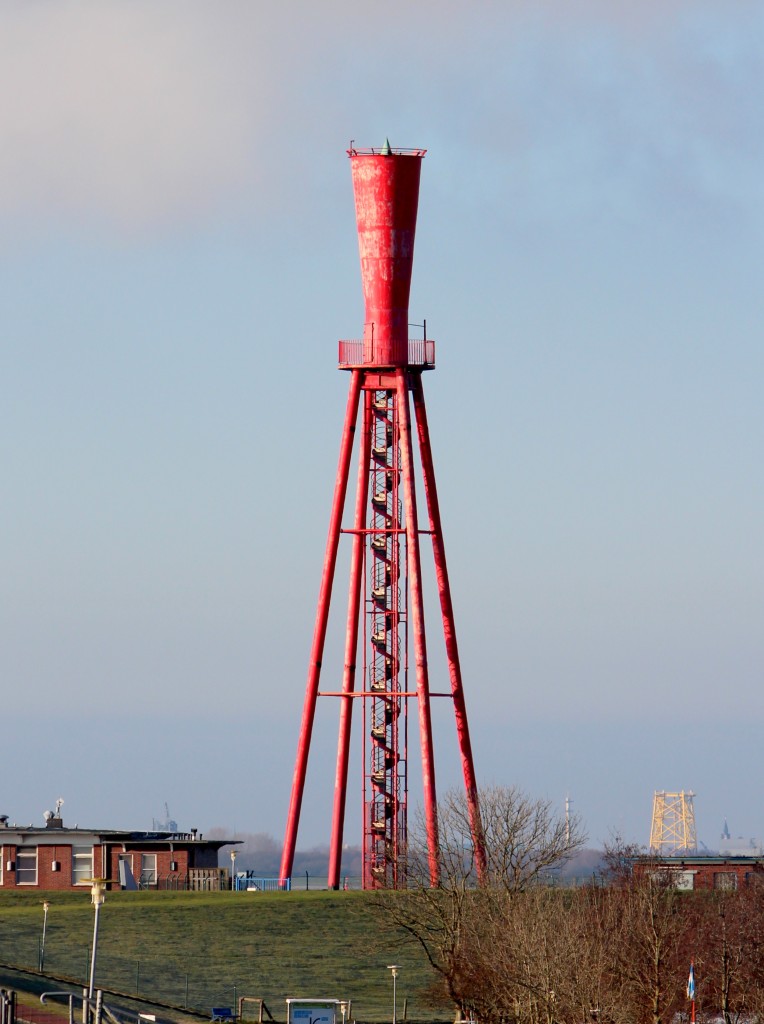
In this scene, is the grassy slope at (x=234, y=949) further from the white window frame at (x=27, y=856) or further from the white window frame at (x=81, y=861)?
the white window frame at (x=27, y=856)

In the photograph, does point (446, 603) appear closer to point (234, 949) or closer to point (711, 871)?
point (234, 949)

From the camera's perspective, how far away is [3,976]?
7681 centimetres

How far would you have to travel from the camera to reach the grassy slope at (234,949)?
269 ft

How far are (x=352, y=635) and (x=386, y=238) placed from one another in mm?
17338

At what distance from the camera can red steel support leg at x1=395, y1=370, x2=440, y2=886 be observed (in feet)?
320

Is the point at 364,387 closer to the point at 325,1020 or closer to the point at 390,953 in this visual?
the point at 390,953

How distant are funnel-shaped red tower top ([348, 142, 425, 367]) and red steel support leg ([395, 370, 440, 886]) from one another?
1566 millimetres

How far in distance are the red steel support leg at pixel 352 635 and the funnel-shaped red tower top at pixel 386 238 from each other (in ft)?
9.37

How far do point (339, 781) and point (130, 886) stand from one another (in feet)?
55.4

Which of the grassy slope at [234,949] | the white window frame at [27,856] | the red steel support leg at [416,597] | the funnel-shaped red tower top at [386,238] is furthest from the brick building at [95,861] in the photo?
the funnel-shaped red tower top at [386,238]

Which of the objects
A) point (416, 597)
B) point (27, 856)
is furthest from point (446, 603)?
point (27, 856)

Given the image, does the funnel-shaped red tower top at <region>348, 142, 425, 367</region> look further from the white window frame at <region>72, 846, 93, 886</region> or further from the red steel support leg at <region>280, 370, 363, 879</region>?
the white window frame at <region>72, 846, 93, 886</region>

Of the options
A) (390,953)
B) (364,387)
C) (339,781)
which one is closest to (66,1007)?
(390,953)

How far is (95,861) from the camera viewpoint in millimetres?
112125
